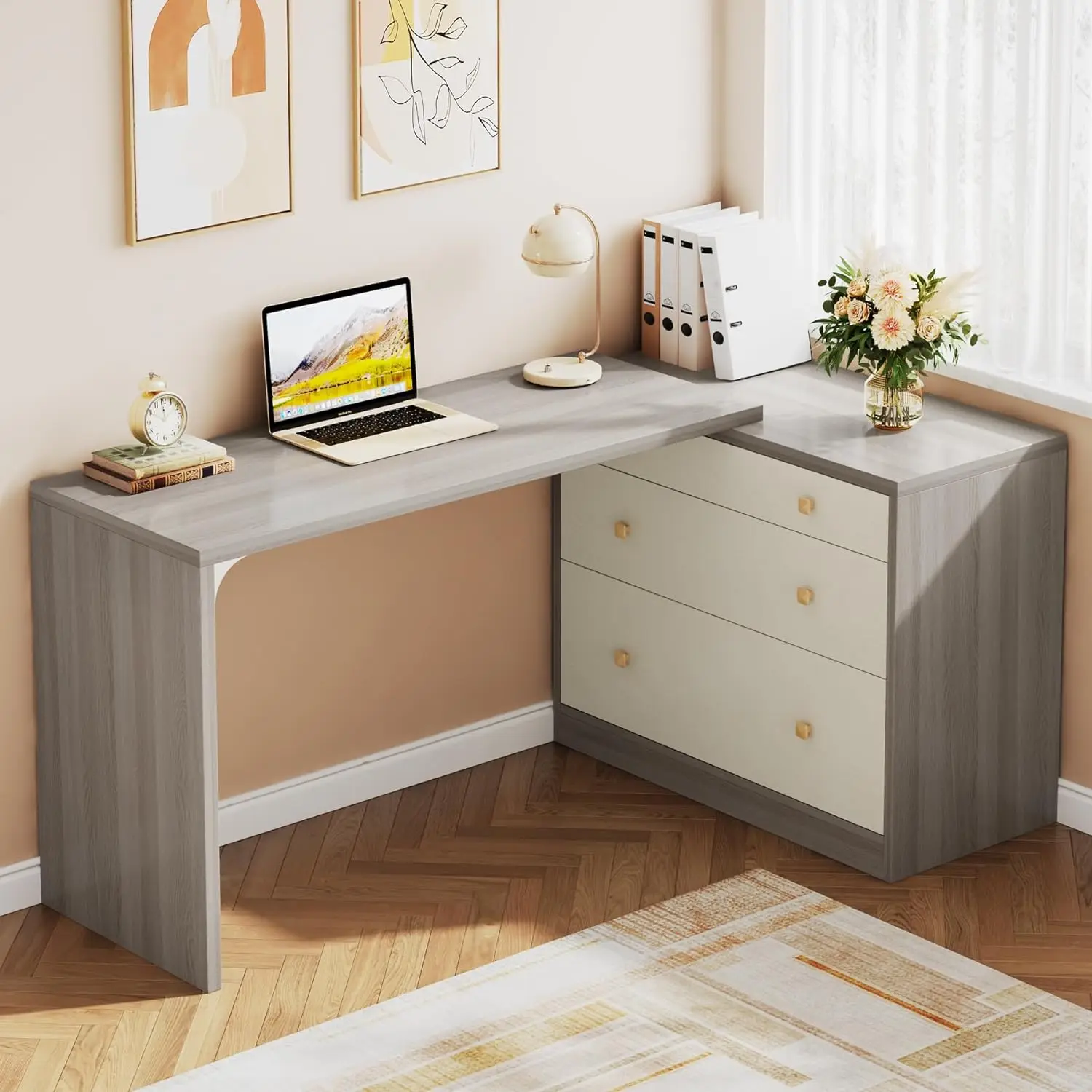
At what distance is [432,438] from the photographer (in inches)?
159

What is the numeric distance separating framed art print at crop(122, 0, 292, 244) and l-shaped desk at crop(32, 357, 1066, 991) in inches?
18.1

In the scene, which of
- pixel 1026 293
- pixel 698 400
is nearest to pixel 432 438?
pixel 698 400

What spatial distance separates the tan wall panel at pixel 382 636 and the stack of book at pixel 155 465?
38 centimetres

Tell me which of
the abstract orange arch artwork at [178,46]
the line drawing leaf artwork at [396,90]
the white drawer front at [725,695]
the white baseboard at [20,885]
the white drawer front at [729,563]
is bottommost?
the white baseboard at [20,885]

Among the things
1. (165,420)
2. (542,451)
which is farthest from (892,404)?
(165,420)

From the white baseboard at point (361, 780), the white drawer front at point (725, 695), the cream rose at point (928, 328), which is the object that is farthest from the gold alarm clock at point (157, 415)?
the cream rose at point (928, 328)

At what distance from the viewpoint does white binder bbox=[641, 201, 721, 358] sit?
15.0 feet

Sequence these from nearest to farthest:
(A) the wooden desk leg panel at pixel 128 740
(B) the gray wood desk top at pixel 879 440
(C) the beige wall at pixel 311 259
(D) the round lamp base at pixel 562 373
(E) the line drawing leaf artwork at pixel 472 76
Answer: (A) the wooden desk leg panel at pixel 128 740 < (C) the beige wall at pixel 311 259 < (B) the gray wood desk top at pixel 879 440 < (E) the line drawing leaf artwork at pixel 472 76 < (D) the round lamp base at pixel 562 373

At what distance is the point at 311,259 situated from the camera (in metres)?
4.14

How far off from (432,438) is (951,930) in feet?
4.41

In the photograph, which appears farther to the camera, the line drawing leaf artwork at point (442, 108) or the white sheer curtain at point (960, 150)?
the line drawing leaf artwork at point (442, 108)

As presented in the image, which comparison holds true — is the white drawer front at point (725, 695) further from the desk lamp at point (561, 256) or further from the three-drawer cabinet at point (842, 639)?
the desk lamp at point (561, 256)

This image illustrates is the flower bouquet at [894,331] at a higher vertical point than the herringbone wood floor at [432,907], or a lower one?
higher

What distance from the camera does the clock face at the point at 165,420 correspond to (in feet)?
12.5
